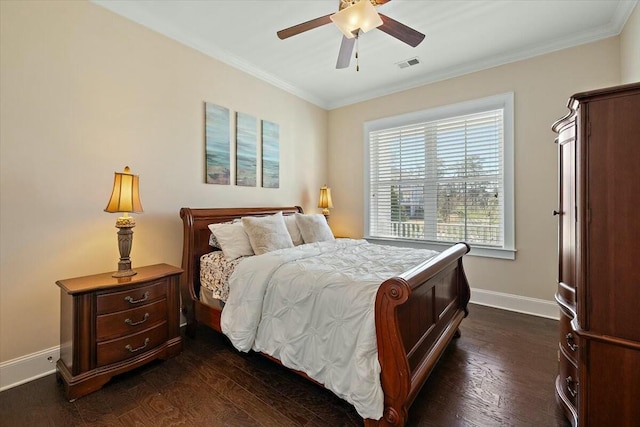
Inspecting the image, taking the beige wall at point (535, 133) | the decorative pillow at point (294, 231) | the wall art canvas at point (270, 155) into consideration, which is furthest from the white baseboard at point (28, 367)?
the beige wall at point (535, 133)

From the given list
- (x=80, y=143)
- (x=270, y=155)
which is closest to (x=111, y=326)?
(x=80, y=143)

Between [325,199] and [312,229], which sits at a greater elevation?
[325,199]

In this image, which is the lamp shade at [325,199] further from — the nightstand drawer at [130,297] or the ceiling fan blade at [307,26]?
the nightstand drawer at [130,297]

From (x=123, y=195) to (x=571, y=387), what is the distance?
10.3ft

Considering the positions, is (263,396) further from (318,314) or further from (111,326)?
(111,326)

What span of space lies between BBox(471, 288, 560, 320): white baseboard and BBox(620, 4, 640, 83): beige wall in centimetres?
231

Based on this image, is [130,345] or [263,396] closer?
[263,396]

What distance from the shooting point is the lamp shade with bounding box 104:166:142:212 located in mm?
2125

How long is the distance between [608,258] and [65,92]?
3666 millimetres

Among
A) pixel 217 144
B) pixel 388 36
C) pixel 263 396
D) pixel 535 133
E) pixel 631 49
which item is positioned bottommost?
pixel 263 396

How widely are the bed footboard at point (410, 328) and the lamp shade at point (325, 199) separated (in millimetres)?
2338

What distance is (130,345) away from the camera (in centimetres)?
208

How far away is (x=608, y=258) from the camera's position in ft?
4.53

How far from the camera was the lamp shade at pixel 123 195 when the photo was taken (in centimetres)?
212
